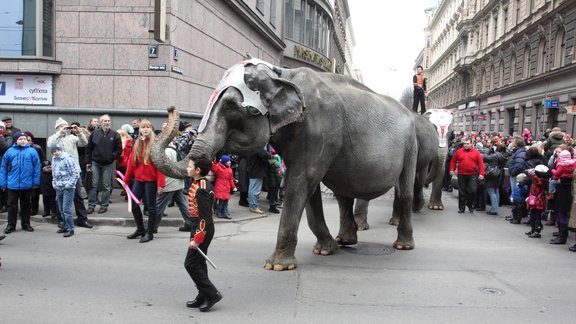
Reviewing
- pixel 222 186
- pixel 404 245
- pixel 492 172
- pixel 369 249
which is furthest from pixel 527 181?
pixel 222 186

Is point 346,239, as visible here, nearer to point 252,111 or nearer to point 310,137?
point 310,137

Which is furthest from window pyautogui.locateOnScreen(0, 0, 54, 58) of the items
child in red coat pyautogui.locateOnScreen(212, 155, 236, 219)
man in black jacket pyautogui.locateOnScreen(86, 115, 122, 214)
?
child in red coat pyautogui.locateOnScreen(212, 155, 236, 219)

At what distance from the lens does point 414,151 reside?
718 centimetres

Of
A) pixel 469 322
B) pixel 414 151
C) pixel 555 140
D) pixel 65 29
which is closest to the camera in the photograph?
pixel 469 322

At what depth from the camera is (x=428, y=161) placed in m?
9.78

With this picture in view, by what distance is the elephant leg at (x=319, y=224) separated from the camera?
6668 millimetres

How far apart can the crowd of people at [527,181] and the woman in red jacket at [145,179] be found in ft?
22.3

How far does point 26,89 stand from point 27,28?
1.56 meters

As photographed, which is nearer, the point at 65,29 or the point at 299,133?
the point at 299,133

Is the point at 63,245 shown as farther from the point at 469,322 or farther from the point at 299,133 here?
the point at 469,322

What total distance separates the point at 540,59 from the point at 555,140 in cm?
2205

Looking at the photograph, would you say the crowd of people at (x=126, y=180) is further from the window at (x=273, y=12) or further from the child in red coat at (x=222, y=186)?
the window at (x=273, y=12)

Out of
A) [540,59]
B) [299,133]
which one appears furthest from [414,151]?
[540,59]

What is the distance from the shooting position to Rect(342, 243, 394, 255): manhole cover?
7.15 meters
